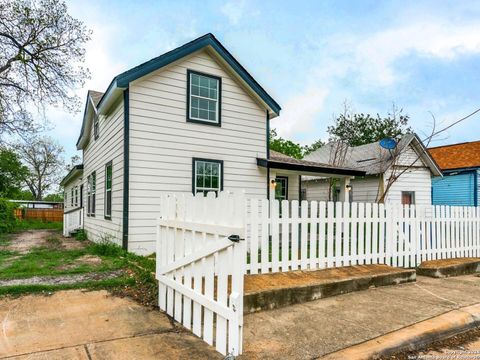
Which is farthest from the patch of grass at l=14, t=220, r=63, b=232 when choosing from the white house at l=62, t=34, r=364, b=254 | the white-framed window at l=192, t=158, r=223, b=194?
the white-framed window at l=192, t=158, r=223, b=194

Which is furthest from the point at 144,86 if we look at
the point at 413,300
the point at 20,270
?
the point at 413,300

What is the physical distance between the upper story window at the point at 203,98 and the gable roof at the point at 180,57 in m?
0.59

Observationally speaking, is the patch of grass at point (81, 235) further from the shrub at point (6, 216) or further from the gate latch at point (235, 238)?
the gate latch at point (235, 238)

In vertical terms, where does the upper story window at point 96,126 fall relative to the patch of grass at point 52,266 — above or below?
above

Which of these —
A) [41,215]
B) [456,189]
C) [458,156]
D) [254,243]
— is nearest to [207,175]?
[254,243]

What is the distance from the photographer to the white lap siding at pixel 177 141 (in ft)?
26.2

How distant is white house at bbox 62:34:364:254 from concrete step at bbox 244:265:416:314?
3.84 m

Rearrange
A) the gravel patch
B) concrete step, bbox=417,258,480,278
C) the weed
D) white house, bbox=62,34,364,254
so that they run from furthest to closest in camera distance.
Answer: white house, bbox=62,34,364,254
the weed
concrete step, bbox=417,258,480,278
the gravel patch

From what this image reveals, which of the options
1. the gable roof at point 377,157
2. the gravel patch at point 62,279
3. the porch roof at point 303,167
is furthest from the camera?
the gable roof at point 377,157

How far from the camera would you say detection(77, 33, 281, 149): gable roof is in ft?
25.7

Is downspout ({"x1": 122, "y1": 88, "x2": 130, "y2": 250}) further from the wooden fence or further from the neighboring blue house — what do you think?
the wooden fence

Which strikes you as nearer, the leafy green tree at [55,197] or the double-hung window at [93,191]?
the double-hung window at [93,191]

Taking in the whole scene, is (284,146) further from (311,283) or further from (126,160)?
(311,283)

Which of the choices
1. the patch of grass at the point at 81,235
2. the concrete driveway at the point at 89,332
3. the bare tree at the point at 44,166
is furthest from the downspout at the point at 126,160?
the bare tree at the point at 44,166
